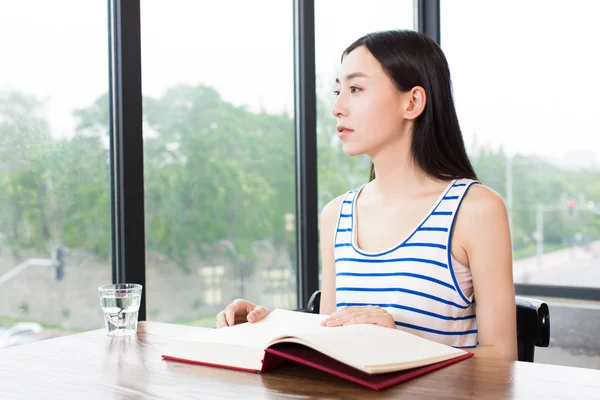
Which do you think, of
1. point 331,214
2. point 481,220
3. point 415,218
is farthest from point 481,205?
point 331,214

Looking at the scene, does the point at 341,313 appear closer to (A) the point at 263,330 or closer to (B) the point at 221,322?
(A) the point at 263,330

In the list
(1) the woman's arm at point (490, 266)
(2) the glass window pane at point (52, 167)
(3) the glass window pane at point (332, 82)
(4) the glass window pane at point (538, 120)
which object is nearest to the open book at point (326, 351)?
(1) the woman's arm at point (490, 266)

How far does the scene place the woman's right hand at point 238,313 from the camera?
1.19m

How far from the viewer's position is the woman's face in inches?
56.8

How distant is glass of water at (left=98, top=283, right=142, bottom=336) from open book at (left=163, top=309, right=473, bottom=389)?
20 centimetres

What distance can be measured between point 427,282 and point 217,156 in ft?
3.73

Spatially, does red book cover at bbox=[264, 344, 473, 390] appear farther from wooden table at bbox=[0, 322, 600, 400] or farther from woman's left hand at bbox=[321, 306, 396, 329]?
woman's left hand at bbox=[321, 306, 396, 329]

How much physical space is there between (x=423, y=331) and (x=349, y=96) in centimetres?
52

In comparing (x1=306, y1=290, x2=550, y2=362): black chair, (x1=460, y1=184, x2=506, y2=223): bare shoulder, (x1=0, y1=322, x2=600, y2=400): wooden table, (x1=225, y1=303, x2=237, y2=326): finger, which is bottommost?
(x1=306, y1=290, x2=550, y2=362): black chair

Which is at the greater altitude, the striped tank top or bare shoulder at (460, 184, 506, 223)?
bare shoulder at (460, 184, 506, 223)

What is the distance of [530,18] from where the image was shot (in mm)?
3160

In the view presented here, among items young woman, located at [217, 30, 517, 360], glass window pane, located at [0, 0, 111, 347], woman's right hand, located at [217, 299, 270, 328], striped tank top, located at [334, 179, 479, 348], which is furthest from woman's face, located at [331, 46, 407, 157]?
glass window pane, located at [0, 0, 111, 347]

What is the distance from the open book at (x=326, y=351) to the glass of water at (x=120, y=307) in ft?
0.65

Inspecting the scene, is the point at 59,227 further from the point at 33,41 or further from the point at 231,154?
the point at 231,154
